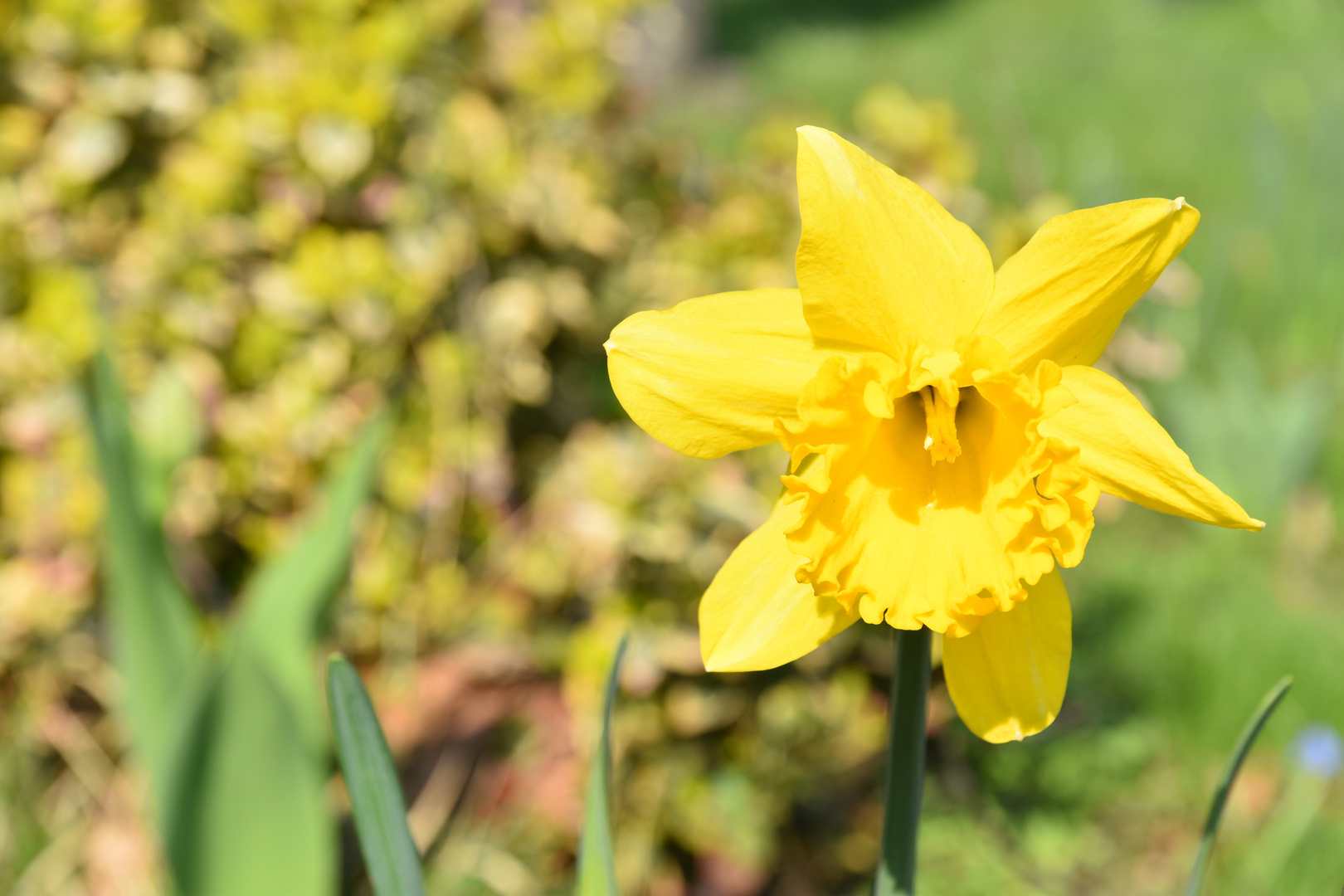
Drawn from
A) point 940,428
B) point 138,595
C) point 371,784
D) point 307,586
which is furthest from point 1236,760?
point 138,595

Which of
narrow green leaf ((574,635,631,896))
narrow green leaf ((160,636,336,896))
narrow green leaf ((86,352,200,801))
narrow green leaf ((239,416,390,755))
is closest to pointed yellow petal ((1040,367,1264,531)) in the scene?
narrow green leaf ((574,635,631,896))

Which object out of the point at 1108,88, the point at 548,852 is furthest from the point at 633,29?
the point at 1108,88

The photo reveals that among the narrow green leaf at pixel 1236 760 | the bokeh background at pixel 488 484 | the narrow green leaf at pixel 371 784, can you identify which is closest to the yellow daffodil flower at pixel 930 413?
the narrow green leaf at pixel 1236 760

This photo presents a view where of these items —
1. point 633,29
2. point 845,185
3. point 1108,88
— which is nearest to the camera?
point 845,185

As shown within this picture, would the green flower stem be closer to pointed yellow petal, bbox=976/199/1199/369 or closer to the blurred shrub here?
pointed yellow petal, bbox=976/199/1199/369

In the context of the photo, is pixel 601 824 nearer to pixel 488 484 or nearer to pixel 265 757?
pixel 265 757

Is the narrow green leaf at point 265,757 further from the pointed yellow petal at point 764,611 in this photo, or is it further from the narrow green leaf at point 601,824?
the pointed yellow petal at point 764,611

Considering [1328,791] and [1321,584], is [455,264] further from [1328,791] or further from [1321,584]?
[1321,584]
